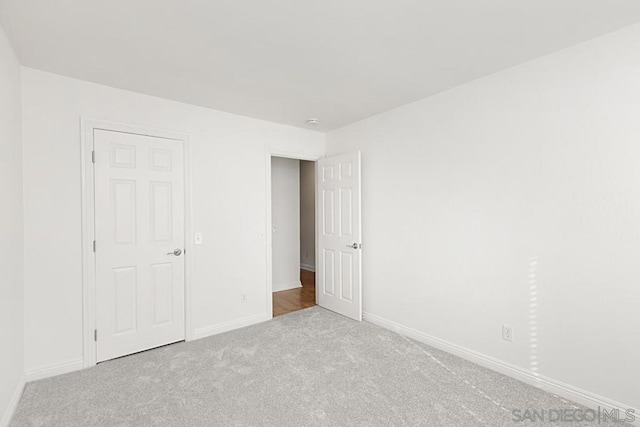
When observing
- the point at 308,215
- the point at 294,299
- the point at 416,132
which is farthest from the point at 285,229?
the point at 416,132

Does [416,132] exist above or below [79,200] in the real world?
above

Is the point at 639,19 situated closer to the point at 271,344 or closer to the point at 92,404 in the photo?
the point at 271,344

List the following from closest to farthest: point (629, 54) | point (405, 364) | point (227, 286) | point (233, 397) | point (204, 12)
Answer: point (204, 12), point (629, 54), point (233, 397), point (405, 364), point (227, 286)

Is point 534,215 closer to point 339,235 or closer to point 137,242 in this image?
point 339,235

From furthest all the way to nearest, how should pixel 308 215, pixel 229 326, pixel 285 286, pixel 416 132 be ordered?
pixel 308 215, pixel 285 286, pixel 229 326, pixel 416 132

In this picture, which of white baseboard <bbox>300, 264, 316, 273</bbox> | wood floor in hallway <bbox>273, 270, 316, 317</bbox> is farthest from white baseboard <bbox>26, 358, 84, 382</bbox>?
white baseboard <bbox>300, 264, 316, 273</bbox>

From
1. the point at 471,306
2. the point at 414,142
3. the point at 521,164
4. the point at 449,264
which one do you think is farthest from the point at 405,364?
the point at 414,142

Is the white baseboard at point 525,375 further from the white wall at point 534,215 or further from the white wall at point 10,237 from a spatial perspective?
the white wall at point 10,237

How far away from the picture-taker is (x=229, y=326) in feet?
11.4

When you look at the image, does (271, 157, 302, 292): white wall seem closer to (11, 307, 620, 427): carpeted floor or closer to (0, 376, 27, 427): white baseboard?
(11, 307, 620, 427): carpeted floor

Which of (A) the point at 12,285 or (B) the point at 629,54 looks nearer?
(B) the point at 629,54

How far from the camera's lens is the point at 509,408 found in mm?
2064

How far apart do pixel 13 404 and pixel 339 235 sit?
3.16 m

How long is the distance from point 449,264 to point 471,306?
407 mm
